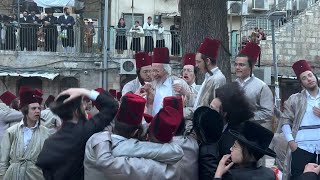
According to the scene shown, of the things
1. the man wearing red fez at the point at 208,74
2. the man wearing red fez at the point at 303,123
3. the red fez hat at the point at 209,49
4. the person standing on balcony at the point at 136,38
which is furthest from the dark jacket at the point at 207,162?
the person standing on balcony at the point at 136,38

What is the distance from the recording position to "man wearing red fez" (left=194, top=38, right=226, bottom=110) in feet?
24.7

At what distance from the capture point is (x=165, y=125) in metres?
5.77

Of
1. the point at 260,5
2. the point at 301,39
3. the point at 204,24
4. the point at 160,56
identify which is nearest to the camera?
the point at 160,56

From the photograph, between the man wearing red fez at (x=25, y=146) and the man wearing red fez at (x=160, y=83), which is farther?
the man wearing red fez at (x=25, y=146)

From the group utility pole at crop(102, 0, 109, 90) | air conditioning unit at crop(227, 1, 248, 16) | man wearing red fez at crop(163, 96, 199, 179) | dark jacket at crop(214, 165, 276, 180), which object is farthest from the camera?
air conditioning unit at crop(227, 1, 248, 16)

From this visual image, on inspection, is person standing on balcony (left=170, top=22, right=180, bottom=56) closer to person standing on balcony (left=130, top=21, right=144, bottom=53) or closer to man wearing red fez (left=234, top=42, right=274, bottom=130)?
person standing on balcony (left=130, top=21, right=144, bottom=53)

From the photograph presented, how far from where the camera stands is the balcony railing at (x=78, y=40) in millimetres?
29969

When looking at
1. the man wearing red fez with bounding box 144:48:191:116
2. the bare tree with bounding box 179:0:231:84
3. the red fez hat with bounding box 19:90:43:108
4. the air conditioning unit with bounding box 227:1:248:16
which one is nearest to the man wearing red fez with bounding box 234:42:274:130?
the man wearing red fez with bounding box 144:48:191:116

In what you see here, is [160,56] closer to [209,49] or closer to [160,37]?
[209,49]

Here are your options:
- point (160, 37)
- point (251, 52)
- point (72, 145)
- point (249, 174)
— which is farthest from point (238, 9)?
point (249, 174)

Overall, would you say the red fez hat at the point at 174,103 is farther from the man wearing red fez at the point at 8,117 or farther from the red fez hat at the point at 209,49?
the man wearing red fez at the point at 8,117

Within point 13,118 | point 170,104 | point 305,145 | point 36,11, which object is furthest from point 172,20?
point 170,104

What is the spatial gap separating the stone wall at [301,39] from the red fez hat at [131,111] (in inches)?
1120

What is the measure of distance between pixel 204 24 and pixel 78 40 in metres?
19.7
